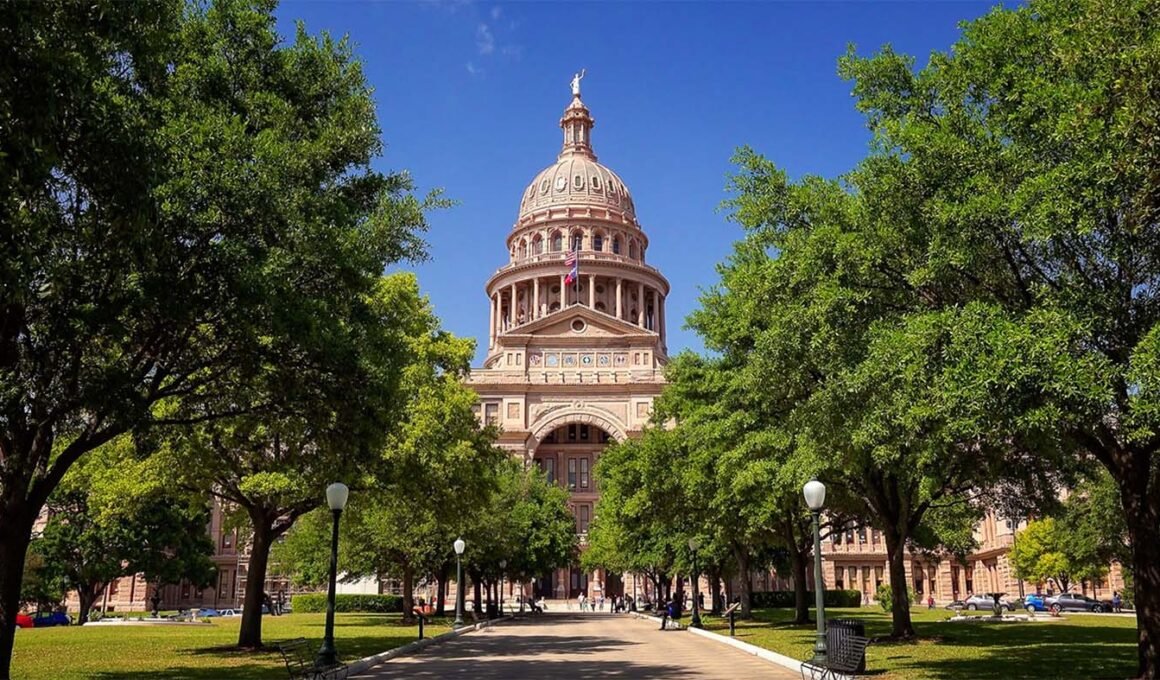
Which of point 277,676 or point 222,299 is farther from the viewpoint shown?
point 277,676

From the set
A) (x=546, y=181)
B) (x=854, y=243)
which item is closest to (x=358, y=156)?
(x=854, y=243)

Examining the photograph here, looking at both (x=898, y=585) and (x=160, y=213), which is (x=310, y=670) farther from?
(x=898, y=585)

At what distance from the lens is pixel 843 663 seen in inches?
683

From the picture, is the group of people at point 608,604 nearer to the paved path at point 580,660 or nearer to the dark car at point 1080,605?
the dark car at point 1080,605

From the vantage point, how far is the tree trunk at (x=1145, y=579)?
608 inches

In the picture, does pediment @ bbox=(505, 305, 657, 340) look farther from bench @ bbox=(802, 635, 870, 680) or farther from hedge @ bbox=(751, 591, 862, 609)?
bench @ bbox=(802, 635, 870, 680)

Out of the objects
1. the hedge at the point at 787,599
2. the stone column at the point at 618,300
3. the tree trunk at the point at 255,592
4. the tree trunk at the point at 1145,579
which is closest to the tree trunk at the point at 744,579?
the tree trunk at the point at 255,592

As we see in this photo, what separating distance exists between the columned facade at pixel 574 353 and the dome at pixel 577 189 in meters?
1.60

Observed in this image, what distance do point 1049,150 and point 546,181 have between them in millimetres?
117800

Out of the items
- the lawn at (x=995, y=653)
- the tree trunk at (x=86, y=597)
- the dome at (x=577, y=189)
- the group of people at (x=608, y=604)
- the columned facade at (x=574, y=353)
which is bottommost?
the group of people at (x=608, y=604)

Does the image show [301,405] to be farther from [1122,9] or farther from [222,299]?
[1122,9]

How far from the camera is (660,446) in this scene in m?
39.3

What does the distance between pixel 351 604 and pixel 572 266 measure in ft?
184

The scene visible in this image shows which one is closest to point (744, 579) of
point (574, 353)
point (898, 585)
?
point (898, 585)
